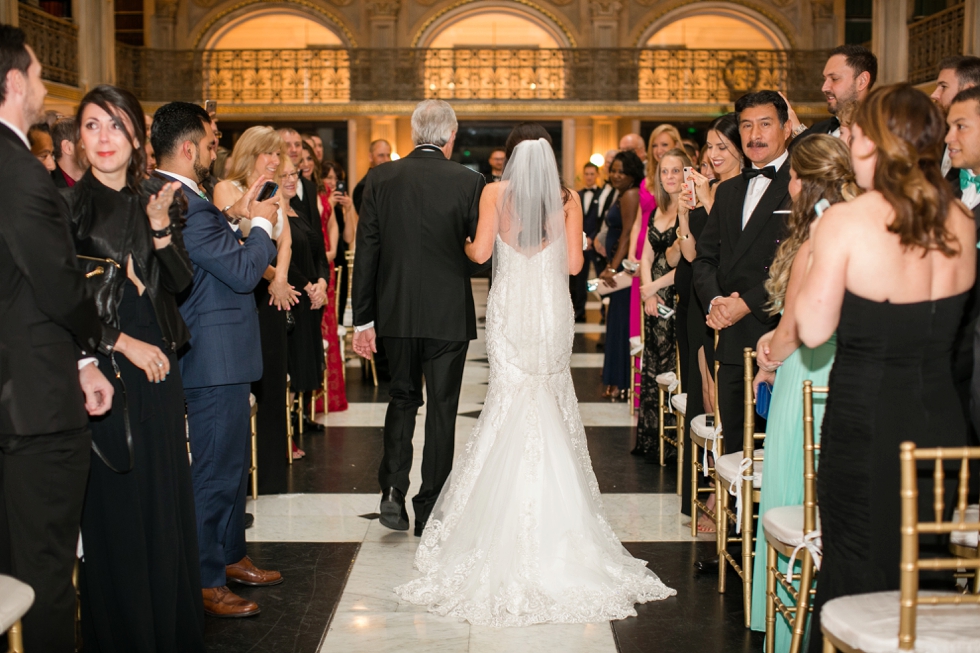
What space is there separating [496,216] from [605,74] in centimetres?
1635

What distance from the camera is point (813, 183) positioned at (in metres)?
2.95

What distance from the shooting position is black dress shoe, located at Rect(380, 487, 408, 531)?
412 centimetres

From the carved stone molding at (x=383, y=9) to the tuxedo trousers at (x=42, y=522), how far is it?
18.6 m

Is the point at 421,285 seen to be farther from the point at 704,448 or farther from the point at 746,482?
the point at 746,482

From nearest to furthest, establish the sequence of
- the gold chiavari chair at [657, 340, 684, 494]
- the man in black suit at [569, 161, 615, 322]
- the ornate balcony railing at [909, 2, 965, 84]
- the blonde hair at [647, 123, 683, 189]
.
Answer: the gold chiavari chair at [657, 340, 684, 494]
the blonde hair at [647, 123, 683, 189]
the man in black suit at [569, 161, 615, 322]
the ornate balcony railing at [909, 2, 965, 84]

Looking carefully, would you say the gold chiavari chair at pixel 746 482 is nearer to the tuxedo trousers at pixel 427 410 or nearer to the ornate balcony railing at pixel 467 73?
the tuxedo trousers at pixel 427 410

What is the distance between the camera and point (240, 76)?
19.5m

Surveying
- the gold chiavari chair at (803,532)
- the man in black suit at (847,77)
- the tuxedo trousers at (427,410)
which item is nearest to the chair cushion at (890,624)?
the gold chiavari chair at (803,532)

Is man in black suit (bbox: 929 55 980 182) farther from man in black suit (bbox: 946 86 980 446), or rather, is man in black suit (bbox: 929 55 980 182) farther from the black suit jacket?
the black suit jacket

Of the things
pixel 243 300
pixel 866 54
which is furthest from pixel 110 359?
pixel 866 54

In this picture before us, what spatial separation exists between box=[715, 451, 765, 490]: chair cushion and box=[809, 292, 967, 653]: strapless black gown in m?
0.98

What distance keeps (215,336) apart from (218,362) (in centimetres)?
9

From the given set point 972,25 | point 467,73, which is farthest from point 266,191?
point 467,73

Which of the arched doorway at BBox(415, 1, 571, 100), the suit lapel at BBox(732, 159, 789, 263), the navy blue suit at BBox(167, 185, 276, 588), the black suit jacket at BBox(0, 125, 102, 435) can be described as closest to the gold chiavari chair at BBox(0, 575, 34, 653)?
the black suit jacket at BBox(0, 125, 102, 435)
